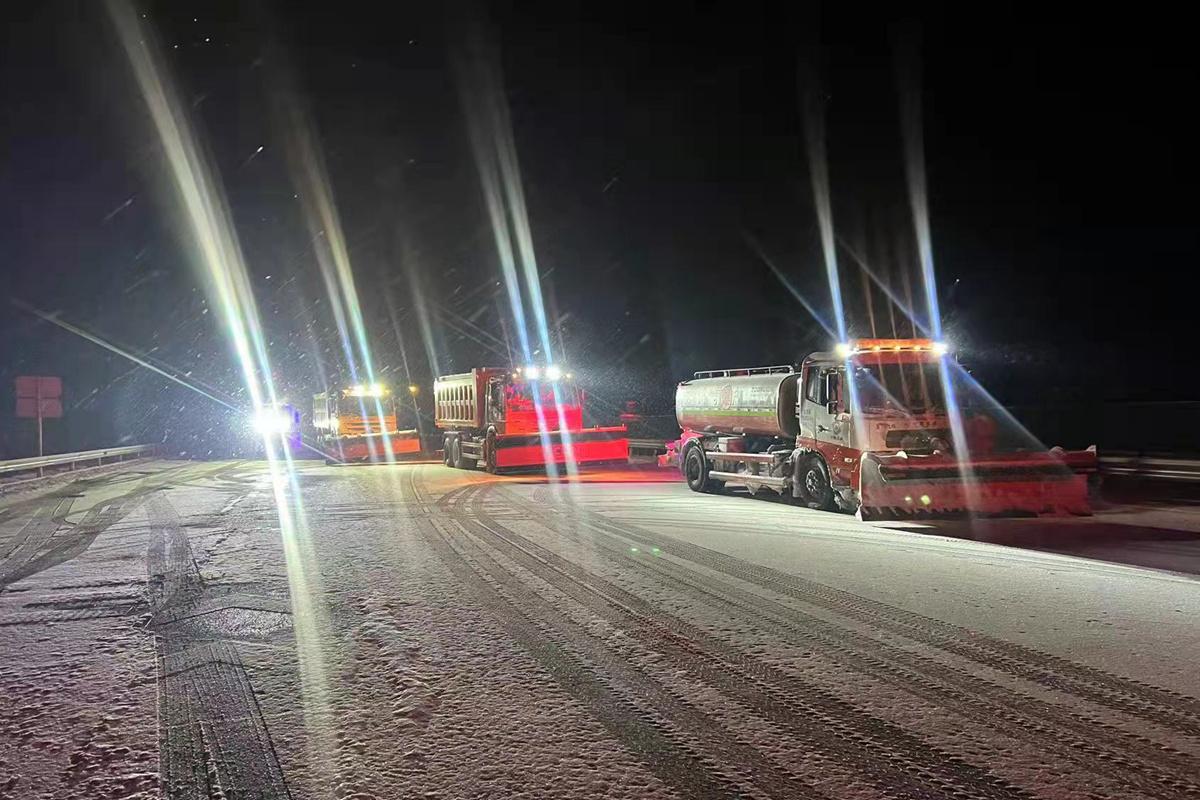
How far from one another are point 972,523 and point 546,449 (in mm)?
13596

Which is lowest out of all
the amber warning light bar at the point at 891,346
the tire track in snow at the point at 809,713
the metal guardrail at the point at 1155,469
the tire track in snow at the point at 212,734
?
the metal guardrail at the point at 1155,469

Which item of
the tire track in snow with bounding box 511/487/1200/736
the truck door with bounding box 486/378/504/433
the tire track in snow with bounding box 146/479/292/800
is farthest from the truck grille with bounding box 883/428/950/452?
the truck door with bounding box 486/378/504/433

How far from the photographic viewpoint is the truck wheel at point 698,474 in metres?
18.0

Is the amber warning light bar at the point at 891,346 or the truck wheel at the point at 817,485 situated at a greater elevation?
the amber warning light bar at the point at 891,346

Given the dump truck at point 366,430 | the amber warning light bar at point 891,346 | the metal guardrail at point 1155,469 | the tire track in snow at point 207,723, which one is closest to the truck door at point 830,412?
the amber warning light bar at point 891,346

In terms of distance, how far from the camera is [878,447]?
13102 millimetres

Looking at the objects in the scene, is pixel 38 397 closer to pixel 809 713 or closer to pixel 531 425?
pixel 531 425

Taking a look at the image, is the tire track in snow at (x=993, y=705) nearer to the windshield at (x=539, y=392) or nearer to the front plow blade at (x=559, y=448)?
the front plow blade at (x=559, y=448)

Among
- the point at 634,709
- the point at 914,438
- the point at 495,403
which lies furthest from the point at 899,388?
the point at 495,403

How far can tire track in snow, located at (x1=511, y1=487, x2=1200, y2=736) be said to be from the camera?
4609mm

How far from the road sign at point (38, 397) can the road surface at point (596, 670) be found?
20.0m

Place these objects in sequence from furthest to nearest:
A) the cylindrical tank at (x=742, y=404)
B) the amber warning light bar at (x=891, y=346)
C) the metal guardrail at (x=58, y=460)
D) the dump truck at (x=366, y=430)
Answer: the dump truck at (x=366, y=430), the metal guardrail at (x=58, y=460), the cylindrical tank at (x=742, y=404), the amber warning light bar at (x=891, y=346)

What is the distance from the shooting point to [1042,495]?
40.3ft

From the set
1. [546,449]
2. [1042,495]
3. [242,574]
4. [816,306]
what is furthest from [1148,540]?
[816,306]
